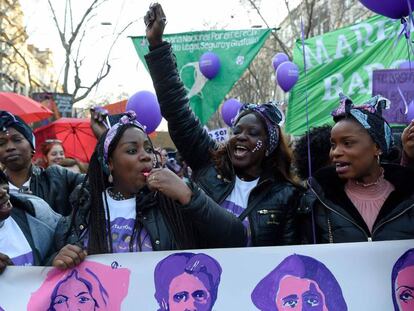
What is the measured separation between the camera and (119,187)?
2596mm

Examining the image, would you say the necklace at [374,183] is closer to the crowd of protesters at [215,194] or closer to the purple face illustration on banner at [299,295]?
the crowd of protesters at [215,194]

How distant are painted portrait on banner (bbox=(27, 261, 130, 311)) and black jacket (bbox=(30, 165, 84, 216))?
1.15 m

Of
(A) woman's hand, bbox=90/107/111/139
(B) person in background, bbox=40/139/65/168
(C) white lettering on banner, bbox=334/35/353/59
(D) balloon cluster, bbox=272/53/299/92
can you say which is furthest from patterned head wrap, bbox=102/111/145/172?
(D) balloon cluster, bbox=272/53/299/92

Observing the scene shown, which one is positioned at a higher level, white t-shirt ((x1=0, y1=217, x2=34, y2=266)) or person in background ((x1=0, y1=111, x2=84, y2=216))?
person in background ((x1=0, y1=111, x2=84, y2=216))

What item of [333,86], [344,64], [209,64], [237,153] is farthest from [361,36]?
[237,153]

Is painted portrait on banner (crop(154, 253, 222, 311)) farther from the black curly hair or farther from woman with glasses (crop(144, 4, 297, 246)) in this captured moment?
the black curly hair

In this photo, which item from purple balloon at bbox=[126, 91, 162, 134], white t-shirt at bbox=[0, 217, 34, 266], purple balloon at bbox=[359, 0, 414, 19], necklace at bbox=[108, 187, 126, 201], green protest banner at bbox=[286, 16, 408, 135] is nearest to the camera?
white t-shirt at bbox=[0, 217, 34, 266]

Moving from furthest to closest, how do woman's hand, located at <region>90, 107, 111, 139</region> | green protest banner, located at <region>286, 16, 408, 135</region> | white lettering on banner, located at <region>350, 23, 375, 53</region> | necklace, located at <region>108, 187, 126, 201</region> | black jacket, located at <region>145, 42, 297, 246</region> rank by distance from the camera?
1. white lettering on banner, located at <region>350, 23, 375, 53</region>
2. green protest banner, located at <region>286, 16, 408, 135</region>
3. woman's hand, located at <region>90, 107, 111, 139</region>
4. black jacket, located at <region>145, 42, 297, 246</region>
5. necklace, located at <region>108, 187, 126, 201</region>

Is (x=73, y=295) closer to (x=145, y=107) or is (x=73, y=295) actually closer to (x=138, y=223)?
(x=138, y=223)

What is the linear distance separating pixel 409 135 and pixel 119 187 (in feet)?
4.48

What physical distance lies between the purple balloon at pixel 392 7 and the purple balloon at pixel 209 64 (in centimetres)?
561

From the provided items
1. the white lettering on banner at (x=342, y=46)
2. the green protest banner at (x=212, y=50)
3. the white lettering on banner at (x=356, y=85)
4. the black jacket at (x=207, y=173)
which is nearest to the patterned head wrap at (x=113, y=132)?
the black jacket at (x=207, y=173)

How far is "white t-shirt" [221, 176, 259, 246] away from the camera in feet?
9.12

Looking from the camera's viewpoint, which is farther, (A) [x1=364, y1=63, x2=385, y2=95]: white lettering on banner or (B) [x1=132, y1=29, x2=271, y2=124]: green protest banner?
(B) [x1=132, y1=29, x2=271, y2=124]: green protest banner
